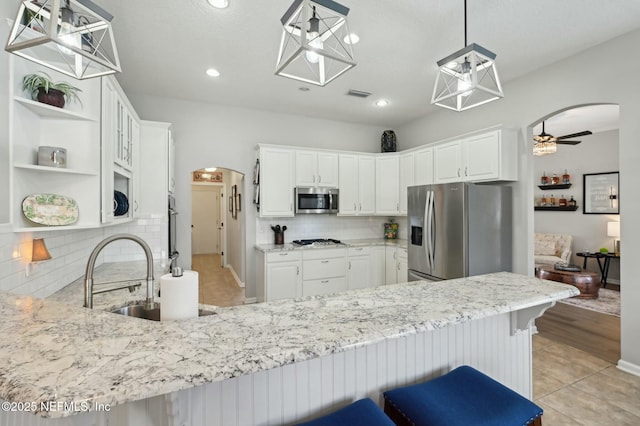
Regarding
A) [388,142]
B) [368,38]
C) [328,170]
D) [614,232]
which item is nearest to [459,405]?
[368,38]

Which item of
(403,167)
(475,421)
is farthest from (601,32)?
(475,421)

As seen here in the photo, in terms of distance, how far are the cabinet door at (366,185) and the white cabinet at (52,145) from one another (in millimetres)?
3614

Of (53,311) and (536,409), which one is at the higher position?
(53,311)

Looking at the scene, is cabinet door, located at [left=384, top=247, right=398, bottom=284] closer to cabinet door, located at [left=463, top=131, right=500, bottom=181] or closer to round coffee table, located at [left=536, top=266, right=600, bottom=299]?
cabinet door, located at [left=463, top=131, right=500, bottom=181]

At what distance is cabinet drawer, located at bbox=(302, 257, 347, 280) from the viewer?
4.28m

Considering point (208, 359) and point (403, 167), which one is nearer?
point (208, 359)

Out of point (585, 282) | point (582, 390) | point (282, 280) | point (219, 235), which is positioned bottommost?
point (582, 390)

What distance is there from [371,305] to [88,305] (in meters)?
1.14

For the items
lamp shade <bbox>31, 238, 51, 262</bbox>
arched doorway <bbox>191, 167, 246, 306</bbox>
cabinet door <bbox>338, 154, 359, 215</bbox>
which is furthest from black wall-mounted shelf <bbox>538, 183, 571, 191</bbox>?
lamp shade <bbox>31, 238, 51, 262</bbox>

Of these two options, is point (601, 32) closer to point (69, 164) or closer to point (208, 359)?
point (208, 359)

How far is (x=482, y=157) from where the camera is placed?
11.8 feet

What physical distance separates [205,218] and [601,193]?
400 inches

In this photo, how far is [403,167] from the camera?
4926 millimetres

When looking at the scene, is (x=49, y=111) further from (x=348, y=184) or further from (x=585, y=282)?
(x=585, y=282)
